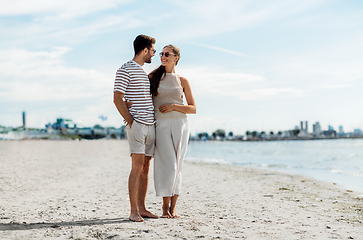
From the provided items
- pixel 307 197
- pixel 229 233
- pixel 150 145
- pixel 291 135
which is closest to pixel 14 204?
pixel 150 145

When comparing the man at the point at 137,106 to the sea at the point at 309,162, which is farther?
the sea at the point at 309,162

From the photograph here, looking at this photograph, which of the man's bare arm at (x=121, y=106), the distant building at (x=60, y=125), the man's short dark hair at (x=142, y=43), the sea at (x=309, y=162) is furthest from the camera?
the distant building at (x=60, y=125)

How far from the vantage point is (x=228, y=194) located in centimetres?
710

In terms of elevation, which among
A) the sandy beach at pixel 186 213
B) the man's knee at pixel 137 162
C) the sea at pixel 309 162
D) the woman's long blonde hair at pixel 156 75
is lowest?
the sea at pixel 309 162

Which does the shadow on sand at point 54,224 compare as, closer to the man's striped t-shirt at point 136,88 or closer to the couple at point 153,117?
the couple at point 153,117

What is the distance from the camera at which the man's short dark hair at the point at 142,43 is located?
13.3 feet

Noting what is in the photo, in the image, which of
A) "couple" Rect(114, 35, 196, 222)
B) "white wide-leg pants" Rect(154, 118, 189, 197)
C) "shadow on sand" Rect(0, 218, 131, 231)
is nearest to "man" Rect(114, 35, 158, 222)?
"couple" Rect(114, 35, 196, 222)

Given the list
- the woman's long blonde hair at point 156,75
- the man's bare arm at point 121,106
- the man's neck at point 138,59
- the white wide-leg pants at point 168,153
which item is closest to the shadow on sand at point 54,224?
the white wide-leg pants at point 168,153

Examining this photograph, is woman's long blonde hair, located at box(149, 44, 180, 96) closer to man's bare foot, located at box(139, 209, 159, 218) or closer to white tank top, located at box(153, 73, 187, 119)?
white tank top, located at box(153, 73, 187, 119)

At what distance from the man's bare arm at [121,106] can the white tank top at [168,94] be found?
1.41ft

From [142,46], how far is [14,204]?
337 cm

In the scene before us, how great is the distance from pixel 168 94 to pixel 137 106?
0.45 metres

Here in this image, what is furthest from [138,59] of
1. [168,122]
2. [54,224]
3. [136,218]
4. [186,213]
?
[186,213]

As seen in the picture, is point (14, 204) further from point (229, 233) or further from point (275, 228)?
point (275, 228)
